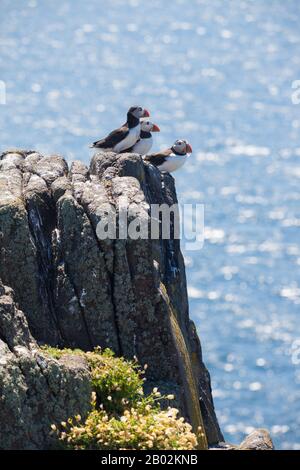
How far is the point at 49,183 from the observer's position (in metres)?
26.2

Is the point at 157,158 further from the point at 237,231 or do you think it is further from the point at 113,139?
the point at 237,231

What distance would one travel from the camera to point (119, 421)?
2050 centimetres

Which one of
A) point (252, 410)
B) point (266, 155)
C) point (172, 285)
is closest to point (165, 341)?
point (172, 285)

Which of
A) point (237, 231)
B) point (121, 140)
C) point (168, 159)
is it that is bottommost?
point (168, 159)

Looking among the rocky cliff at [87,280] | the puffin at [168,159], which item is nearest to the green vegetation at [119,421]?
the rocky cliff at [87,280]

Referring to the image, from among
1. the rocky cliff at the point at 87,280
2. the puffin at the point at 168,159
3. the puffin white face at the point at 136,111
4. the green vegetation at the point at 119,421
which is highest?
the puffin white face at the point at 136,111

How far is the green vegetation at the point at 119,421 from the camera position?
1983 centimetres

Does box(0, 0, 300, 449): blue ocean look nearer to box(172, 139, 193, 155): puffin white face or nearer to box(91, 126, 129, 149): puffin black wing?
box(172, 139, 193, 155): puffin white face

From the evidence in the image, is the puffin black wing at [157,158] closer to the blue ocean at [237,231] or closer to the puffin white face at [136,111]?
the puffin white face at [136,111]

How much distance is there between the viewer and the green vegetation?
781 inches

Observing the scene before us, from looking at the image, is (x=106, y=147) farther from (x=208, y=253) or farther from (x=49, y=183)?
(x=208, y=253)

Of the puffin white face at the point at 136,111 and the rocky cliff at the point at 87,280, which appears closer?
the rocky cliff at the point at 87,280

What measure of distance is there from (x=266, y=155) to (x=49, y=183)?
144955 millimetres

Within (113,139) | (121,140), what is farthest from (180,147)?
(113,139)
